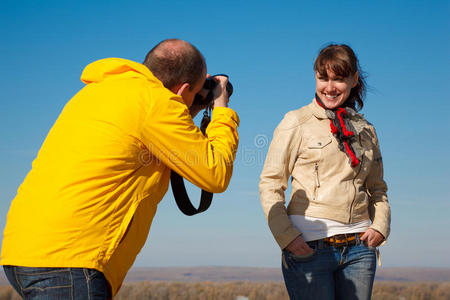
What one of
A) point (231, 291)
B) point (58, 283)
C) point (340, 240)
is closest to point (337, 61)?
point (340, 240)

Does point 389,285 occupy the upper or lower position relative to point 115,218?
lower

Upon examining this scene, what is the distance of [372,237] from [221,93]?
4.97 ft

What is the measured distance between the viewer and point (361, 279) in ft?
10.0

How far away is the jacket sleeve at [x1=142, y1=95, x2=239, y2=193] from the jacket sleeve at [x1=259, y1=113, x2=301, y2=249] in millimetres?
908

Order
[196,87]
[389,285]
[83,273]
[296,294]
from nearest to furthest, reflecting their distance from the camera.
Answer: [83,273] → [196,87] → [296,294] → [389,285]

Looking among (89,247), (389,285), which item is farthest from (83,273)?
(389,285)

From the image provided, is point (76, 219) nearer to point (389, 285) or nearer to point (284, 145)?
point (284, 145)

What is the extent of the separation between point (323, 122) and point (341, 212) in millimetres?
678

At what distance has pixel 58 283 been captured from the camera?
189cm

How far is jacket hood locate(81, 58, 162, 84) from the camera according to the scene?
2285 millimetres

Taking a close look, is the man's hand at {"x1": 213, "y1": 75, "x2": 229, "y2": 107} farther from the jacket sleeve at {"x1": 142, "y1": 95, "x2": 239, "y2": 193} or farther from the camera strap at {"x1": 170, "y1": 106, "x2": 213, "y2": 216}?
the jacket sleeve at {"x1": 142, "y1": 95, "x2": 239, "y2": 193}

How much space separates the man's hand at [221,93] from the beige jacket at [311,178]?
2.41ft

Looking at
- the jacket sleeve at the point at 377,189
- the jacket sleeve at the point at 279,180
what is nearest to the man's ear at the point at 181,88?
the jacket sleeve at the point at 279,180

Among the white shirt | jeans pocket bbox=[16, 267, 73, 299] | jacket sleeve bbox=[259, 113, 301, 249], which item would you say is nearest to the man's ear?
jacket sleeve bbox=[259, 113, 301, 249]
